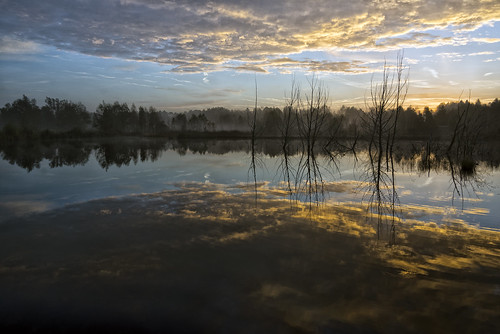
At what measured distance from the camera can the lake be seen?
256 centimetres

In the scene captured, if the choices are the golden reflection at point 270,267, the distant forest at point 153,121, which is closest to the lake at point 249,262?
the golden reflection at point 270,267

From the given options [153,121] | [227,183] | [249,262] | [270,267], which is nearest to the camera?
[270,267]

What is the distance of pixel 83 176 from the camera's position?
1066 cm

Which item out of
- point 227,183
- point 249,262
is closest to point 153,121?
point 227,183

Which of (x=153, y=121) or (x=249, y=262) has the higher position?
(x=153, y=121)

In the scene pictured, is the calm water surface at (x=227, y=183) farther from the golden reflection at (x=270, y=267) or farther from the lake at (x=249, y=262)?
the golden reflection at (x=270, y=267)

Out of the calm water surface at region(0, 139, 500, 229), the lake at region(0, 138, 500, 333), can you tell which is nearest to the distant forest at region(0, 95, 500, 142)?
the calm water surface at region(0, 139, 500, 229)

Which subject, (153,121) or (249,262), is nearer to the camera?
(249,262)

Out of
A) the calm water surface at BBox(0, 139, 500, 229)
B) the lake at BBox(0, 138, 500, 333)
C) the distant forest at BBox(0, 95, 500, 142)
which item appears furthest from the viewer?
the distant forest at BBox(0, 95, 500, 142)

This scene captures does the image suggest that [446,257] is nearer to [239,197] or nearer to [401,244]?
[401,244]

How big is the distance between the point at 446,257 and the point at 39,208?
7.45 meters

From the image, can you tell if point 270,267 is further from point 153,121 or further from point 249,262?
point 153,121

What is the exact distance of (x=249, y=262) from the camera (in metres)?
3.65

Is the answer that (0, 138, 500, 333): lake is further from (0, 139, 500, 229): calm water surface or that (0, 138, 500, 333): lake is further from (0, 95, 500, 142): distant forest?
(0, 95, 500, 142): distant forest
